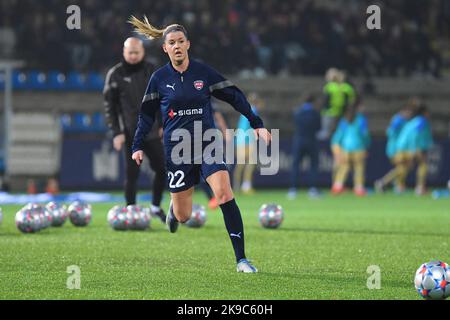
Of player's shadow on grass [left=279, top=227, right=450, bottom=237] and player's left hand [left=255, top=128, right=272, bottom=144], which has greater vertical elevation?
player's left hand [left=255, top=128, right=272, bottom=144]

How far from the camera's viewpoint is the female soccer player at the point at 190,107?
1069 cm

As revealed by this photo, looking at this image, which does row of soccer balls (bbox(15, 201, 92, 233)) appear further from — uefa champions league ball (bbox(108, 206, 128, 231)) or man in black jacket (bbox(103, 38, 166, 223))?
man in black jacket (bbox(103, 38, 166, 223))

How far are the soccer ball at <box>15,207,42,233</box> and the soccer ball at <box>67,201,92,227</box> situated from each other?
113 centimetres

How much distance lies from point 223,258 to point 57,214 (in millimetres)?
4559

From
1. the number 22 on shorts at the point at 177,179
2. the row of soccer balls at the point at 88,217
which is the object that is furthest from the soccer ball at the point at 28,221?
the number 22 on shorts at the point at 177,179

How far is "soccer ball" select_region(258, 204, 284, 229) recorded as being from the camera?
1566 centimetres

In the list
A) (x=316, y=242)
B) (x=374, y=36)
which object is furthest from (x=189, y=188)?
(x=374, y=36)

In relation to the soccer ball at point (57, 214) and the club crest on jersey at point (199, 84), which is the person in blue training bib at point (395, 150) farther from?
the club crest on jersey at point (199, 84)

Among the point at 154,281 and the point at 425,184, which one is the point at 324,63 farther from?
the point at 154,281

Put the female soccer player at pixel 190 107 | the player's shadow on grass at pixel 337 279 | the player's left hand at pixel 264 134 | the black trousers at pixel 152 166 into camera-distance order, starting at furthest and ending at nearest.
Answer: the black trousers at pixel 152 166, the female soccer player at pixel 190 107, the player's left hand at pixel 264 134, the player's shadow on grass at pixel 337 279

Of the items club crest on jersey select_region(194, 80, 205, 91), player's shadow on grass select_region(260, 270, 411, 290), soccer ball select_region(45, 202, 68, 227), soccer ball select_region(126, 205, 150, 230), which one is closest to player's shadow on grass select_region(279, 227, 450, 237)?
soccer ball select_region(126, 205, 150, 230)

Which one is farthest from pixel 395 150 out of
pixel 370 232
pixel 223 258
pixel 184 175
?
pixel 184 175

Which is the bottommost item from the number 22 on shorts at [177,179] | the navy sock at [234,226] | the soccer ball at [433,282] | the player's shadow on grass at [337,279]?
the player's shadow on grass at [337,279]

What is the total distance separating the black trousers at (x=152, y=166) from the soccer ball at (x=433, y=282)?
7.04m
